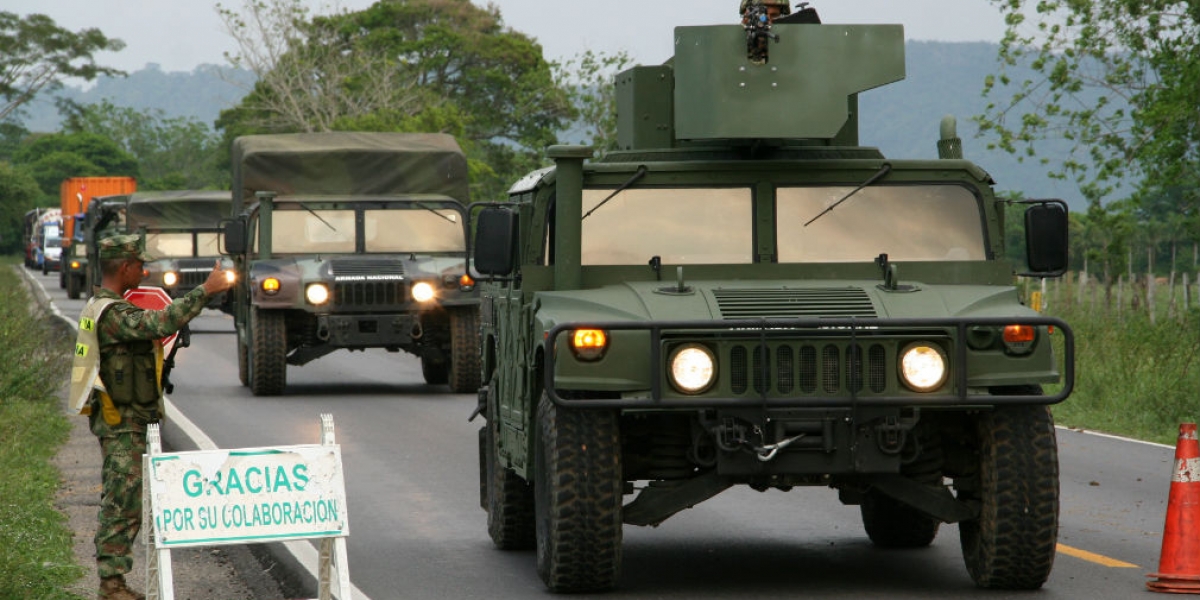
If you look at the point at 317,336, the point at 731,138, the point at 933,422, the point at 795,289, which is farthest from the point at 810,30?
the point at 317,336

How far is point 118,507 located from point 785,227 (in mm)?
3395

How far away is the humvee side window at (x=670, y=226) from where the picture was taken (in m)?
9.50

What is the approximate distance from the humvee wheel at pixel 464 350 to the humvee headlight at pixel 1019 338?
42.4 feet

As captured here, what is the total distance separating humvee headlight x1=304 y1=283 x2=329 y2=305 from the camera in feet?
67.0

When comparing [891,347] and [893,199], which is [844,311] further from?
[893,199]

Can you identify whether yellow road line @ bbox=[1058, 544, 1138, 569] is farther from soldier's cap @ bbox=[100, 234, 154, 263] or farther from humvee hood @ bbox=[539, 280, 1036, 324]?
soldier's cap @ bbox=[100, 234, 154, 263]

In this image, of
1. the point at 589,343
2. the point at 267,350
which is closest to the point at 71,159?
the point at 267,350

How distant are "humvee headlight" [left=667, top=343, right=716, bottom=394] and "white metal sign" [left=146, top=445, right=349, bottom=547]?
5.36 feet

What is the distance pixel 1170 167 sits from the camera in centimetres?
2581

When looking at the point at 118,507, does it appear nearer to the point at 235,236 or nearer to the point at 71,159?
the point at 235,236

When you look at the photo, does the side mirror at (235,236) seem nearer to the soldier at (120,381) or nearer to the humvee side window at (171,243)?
the humvee side window at (171,243)

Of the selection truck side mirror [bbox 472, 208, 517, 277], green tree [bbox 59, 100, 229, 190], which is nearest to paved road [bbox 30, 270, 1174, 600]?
truck side mirror [bbox 472, 208, 517, 277]

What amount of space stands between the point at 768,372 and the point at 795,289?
73cm

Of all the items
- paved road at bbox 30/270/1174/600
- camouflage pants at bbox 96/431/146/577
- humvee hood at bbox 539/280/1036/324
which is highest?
humvee hood at bbox 539/280/1036/324
